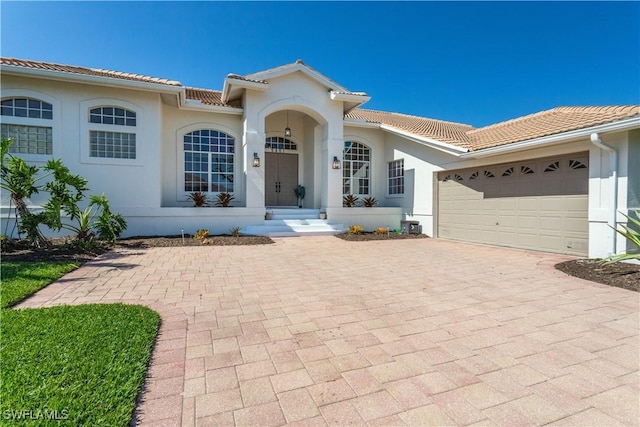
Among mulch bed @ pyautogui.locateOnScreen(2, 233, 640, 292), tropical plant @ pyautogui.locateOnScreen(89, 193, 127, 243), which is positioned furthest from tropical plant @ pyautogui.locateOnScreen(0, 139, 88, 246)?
tropical plant @ pyautogui.locateOnScreen(89, 193, 127, 243)

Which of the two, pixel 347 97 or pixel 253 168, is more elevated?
pixel 347 97

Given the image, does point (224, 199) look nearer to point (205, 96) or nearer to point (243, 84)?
point (243, 84)

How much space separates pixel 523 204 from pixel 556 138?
6.68 feet

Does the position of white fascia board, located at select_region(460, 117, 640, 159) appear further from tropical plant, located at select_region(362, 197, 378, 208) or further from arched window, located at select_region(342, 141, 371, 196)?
arched window, located at select_region(342, 141, 371, 196)

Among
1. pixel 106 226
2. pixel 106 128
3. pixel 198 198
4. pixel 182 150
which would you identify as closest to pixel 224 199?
pixel 198 198

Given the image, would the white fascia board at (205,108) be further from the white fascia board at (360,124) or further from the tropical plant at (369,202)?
the tropical plant at (369,202)

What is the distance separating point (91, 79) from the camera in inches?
366

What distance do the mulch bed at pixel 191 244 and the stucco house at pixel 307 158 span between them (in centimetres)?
106

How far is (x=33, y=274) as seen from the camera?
16.7ft

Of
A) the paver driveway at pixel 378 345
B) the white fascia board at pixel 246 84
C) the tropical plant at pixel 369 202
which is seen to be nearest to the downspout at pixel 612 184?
the paver driveway at pixel 378 345

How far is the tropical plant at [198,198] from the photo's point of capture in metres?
11.3

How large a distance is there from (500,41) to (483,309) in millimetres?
13254

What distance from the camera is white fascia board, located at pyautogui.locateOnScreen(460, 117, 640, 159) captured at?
6.23 m

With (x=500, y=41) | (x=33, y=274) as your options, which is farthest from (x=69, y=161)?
(x=500, y=41)
